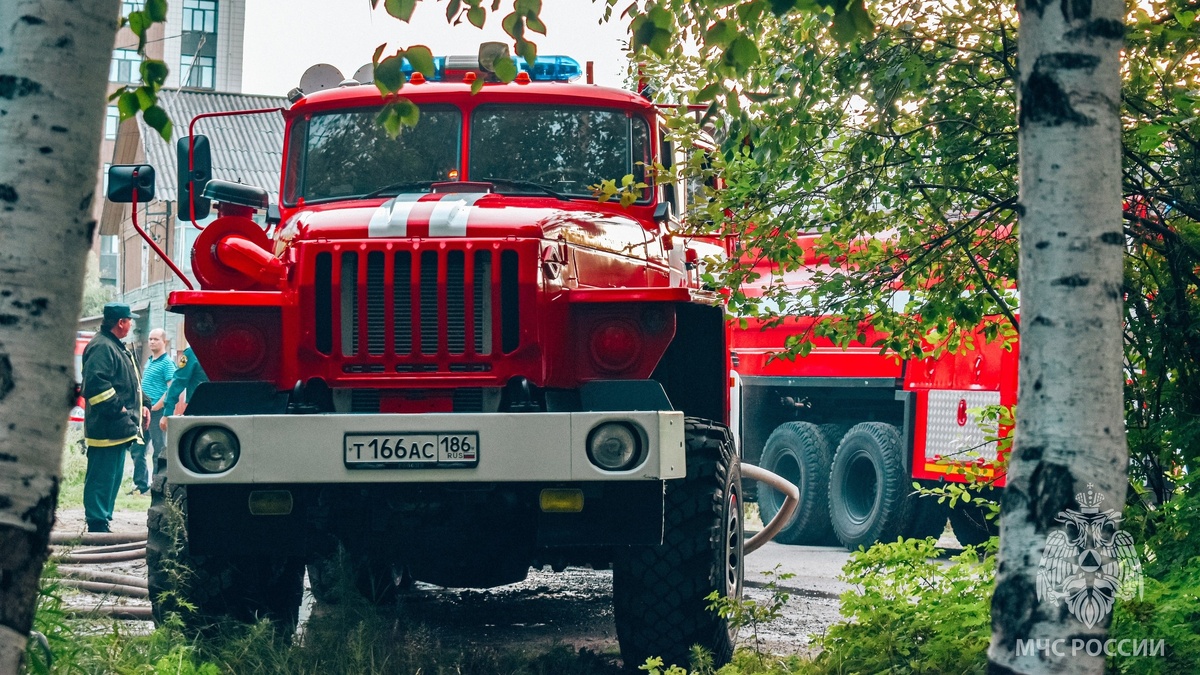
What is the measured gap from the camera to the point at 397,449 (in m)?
5.25

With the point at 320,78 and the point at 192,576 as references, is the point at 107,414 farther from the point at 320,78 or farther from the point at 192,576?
the point at 192,576

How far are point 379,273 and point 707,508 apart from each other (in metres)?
1.53

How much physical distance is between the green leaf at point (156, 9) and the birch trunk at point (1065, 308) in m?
2.29

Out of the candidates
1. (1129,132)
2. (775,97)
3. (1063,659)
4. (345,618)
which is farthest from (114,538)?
(1063,659)

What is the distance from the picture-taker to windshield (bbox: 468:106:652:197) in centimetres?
677

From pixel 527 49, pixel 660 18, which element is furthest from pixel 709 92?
pixel 527 49

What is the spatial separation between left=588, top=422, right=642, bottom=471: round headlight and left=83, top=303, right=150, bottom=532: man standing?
697 centimetres

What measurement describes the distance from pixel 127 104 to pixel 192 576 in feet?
7.65

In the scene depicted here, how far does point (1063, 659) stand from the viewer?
3268 millimetres

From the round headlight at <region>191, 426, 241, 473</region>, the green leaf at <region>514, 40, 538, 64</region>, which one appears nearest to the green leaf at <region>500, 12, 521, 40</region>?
the green leaf at <region>514, 40, 538, 64</region>

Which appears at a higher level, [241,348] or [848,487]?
[241,348]

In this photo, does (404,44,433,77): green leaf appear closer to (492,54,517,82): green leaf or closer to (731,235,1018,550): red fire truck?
(492,54,517,82): green leaf

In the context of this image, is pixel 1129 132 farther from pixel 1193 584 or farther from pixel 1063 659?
pixel 1063 659

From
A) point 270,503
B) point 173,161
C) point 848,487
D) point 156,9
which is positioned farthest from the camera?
point 173,161
